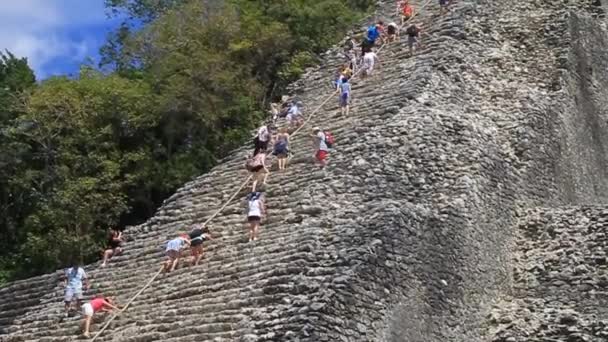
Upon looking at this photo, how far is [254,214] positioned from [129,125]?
11.5m

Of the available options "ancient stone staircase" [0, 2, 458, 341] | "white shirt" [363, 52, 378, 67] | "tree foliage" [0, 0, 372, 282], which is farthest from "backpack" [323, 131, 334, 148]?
"tree foliage" [0, 0, 372, 282]

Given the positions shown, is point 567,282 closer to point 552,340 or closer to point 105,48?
point 552,340

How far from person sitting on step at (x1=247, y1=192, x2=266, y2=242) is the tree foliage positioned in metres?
8.63

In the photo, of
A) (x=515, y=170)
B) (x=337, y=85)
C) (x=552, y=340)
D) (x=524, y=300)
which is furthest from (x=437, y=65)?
(x=552, y=340)

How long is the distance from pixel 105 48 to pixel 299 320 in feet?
74.4

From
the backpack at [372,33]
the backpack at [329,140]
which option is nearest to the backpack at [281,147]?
the backpack at [329,140]

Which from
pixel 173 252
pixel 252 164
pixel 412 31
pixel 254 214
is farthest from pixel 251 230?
pixel 412 31

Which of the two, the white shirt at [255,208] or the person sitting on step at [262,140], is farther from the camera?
the person sitting on step at [262,140]

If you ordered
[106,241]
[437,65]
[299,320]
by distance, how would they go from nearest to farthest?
[299,320] < [437,65] < [106,241]

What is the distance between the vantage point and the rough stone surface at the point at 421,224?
12406 mm

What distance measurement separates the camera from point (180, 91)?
83.3 ft

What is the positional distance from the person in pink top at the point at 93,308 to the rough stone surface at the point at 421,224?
1.08ft

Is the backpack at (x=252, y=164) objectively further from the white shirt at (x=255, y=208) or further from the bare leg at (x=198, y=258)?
the bare leg at (x=198, y=258)

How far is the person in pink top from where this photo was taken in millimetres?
13953
